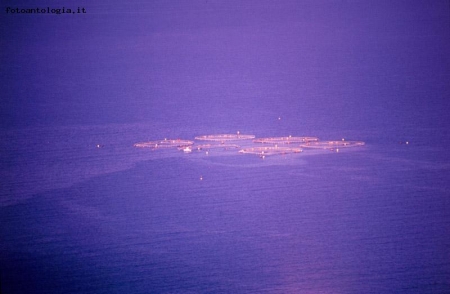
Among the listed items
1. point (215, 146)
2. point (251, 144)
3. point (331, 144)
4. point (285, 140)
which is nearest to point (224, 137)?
point (215, 146)

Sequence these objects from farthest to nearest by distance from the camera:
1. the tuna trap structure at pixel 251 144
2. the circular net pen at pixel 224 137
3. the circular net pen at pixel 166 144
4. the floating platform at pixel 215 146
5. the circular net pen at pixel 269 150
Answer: the circular net pen at pixel 224 137, the circular net pen at pixel 166 144, the floating platform at pixel 215 146, the tuna trap structure at pixel 251 144, the circular net pen at pixel 269 150

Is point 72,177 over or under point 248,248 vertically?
over

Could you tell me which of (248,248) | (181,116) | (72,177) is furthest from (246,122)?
(248,248)

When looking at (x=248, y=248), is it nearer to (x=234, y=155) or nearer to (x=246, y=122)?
(x=234, y=155)

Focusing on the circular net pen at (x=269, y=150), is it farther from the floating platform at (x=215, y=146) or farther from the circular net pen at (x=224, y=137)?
the circular net pen at (x=224, y=137)

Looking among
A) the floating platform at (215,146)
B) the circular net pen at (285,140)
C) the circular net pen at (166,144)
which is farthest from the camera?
the circular net pen at (166,144)

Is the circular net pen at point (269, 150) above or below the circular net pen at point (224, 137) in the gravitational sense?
below

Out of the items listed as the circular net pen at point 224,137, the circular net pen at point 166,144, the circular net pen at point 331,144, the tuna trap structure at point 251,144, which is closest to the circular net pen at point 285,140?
the tuna trap structure at point 251,144

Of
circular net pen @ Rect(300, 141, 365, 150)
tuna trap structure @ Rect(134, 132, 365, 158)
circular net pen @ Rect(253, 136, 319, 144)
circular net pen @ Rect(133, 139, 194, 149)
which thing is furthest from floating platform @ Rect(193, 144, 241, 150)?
circular net pen @ Rect(300, 141, 365, 150)

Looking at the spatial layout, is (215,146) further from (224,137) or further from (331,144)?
(331,144)
